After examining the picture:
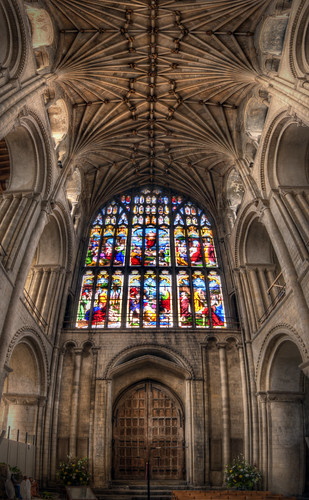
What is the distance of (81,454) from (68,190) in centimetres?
1189

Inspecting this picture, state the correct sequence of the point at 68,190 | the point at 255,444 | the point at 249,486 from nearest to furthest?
the point at 249,486
the point at 255,444
the point at 68,190

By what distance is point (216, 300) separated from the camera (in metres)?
18.5

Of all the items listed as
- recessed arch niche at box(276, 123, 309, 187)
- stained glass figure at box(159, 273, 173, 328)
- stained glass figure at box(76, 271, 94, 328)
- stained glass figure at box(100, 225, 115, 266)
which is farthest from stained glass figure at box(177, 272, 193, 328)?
recessed arch niche at box(276, 123, 309, 187)

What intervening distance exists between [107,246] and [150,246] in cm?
228

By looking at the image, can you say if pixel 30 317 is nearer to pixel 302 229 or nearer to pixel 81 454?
pixel 81 454

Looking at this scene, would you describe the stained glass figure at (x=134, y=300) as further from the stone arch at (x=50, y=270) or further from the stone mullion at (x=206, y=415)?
the stone mullion at (x=206, y=415)

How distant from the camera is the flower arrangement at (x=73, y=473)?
523 inches

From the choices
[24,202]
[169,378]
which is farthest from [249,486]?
[24,202]

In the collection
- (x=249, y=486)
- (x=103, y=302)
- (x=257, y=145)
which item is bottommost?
(x=249, y=486)

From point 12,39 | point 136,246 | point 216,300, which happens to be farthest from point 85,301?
point 12,39

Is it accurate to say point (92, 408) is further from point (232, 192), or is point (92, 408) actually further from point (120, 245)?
point (232, 192)

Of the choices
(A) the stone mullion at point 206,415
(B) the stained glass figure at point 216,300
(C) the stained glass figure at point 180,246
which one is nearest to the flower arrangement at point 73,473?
(A) the stone mullion at point 206,415

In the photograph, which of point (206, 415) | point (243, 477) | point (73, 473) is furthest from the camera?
point (206, 415)

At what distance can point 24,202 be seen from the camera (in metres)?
13.3
